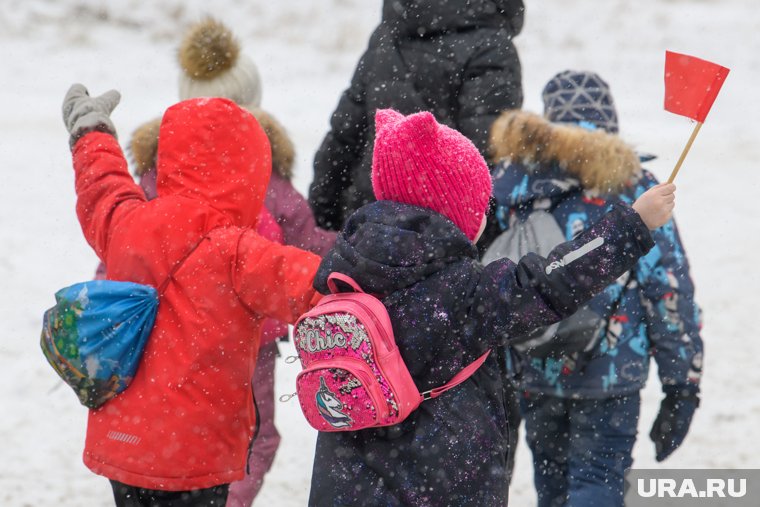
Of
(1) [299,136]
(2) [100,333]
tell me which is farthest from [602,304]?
(1) [299,136]

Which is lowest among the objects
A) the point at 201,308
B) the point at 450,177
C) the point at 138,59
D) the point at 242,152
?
the point at 201,308

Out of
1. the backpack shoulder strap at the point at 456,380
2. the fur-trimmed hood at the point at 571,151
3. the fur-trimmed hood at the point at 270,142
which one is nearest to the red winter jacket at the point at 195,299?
the backpack shoulder strap at the point at 456,380

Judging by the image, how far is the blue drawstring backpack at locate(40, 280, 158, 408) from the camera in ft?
9.09

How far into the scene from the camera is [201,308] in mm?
2832

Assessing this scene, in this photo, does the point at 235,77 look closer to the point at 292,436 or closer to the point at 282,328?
the point at 282,328

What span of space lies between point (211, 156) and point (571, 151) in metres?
1.34

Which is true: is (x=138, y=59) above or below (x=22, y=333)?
above

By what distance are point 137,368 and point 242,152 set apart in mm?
759

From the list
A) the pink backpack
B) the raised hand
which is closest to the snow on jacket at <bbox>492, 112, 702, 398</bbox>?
the raised hand

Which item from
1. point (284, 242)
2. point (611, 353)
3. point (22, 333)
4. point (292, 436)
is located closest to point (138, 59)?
point (22, 333)

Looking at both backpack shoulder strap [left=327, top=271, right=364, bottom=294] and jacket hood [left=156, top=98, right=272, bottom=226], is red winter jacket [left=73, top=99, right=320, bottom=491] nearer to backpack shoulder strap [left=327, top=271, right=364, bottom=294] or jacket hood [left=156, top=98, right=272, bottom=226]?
jacket hood [left=156, top=98, right=272, bottom=226]

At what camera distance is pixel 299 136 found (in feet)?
39.6

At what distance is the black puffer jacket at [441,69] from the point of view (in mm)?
3918

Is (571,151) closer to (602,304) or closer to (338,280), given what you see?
(602,304)
